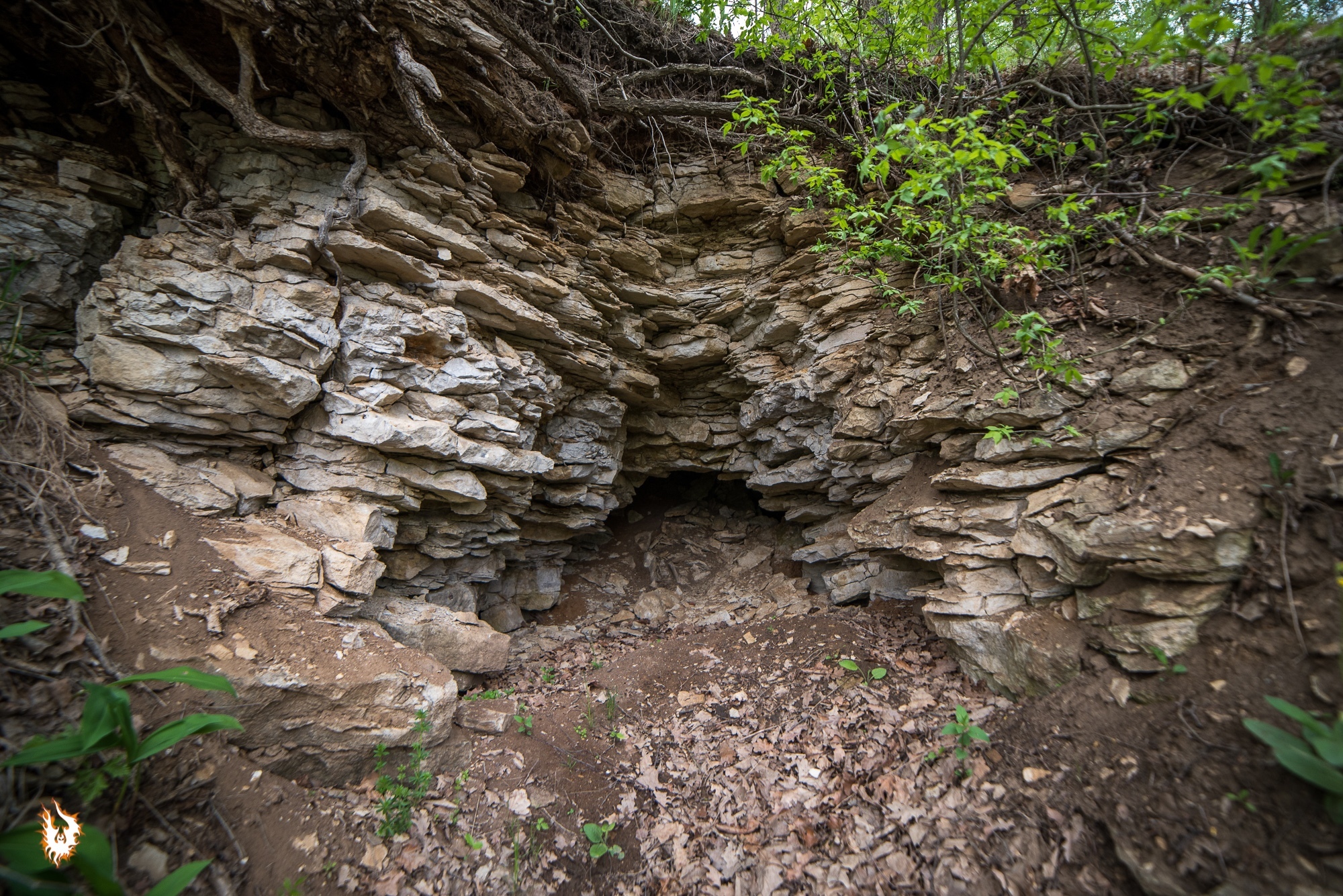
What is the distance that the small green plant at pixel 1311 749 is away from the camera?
6.79 ft

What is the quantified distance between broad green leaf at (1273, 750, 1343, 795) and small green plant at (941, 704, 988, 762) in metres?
1.50

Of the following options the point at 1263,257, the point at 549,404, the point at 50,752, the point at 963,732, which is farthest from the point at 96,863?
the point at 1263,257

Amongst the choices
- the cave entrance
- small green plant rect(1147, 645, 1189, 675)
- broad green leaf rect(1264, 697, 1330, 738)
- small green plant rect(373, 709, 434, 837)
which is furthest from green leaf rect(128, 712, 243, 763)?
the cave entrance

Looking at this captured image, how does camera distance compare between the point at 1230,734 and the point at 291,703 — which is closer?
the point at 1230,734

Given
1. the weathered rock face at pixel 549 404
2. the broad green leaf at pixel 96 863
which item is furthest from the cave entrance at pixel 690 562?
the broad green leaf at pixel 96 863

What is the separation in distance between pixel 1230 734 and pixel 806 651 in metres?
3.25

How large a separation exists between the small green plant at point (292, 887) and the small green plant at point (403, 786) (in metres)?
0.48

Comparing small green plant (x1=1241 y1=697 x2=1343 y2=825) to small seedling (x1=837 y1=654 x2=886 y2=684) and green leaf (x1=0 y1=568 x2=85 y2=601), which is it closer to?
small seedling (x1=837 y1=654 x2=886 y2=684)

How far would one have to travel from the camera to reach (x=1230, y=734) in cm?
253

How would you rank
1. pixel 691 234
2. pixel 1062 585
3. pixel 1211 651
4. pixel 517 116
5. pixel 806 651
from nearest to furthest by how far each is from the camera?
pixel 1211 651
pixel 1062 585
pixel 806 651
pixel 517 116
pixel 691 234

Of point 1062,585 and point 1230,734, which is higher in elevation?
point 1062,585

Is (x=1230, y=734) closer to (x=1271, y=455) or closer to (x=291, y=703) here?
(x=1271, y=455)

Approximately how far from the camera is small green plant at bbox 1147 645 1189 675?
9.61 ft

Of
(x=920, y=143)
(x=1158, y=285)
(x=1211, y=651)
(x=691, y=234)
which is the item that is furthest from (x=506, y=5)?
(x=1211, y=651)
